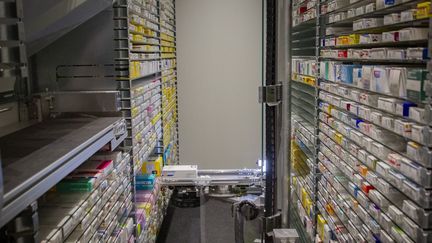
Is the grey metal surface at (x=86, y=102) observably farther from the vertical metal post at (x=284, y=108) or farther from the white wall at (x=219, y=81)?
the white wall at (x=219, y=81)

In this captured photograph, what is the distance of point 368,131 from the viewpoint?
183 cm

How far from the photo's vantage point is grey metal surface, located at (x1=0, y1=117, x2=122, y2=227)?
1.27m

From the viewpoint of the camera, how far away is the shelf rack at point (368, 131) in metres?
1.37

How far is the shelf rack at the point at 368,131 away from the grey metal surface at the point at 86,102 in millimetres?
1417

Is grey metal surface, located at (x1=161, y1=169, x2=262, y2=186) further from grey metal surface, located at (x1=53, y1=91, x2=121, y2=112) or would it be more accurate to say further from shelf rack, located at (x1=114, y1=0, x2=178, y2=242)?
grey metal surface, located at (x1=53, y1=91, x2=121, y2=112)

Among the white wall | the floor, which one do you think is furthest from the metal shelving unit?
the white wall

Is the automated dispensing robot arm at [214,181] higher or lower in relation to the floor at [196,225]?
higher

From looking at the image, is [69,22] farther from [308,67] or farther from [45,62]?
[308,67]

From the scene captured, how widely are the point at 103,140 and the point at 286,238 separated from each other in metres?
1.10

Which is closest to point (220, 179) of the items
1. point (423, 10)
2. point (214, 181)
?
point (214, 181)

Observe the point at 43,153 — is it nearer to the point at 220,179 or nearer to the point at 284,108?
the point at 284,108

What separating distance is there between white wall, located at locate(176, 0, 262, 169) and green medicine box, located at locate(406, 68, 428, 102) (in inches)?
216

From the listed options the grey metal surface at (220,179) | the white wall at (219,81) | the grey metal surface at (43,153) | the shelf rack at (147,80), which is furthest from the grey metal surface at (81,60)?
the white wall at (219,81)

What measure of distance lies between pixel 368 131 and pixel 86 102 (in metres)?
1.89
